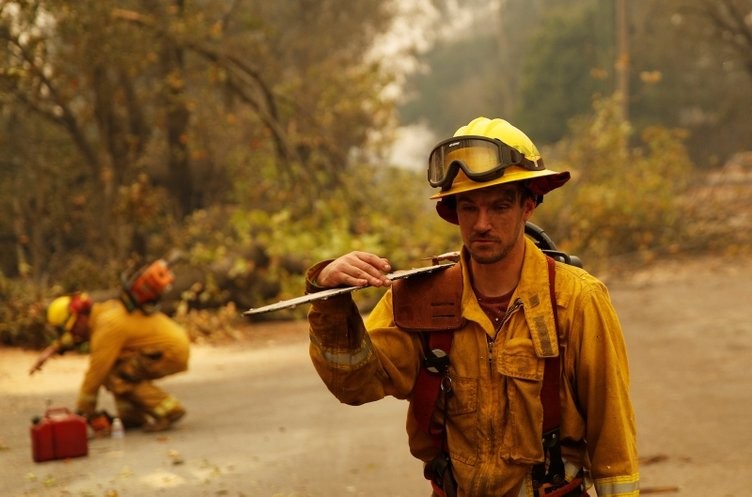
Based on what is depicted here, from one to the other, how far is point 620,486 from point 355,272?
0.91m

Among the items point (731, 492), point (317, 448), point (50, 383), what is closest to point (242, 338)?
point (50, 383)

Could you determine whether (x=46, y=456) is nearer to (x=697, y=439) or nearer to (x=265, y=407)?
(x=265, y=407)

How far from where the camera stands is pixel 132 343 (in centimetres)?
739

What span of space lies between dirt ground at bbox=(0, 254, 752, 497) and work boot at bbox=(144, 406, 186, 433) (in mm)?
86

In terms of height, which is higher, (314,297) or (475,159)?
(475,159)

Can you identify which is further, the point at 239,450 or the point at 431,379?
the point at 239,450

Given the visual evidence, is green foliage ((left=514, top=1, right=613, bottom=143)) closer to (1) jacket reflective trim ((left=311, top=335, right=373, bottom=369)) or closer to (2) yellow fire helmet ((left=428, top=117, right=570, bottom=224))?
(2) yellow fire helmet ((left=428, top=117, right=570, bottom=224))

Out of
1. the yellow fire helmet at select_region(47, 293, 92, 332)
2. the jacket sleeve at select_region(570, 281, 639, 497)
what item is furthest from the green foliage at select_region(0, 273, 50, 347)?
the jacket sleeve at select_region(570, 281, 639, 497)

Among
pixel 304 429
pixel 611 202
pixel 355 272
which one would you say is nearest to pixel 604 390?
pixel 355 272

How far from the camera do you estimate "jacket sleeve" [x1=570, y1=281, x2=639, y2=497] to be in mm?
2699

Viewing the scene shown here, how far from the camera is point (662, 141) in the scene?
1878 cm

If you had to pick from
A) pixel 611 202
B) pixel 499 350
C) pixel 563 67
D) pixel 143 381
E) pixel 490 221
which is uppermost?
pixel 563 67

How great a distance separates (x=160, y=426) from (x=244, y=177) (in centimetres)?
1070

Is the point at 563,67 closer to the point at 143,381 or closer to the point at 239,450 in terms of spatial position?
the point at 143,381
